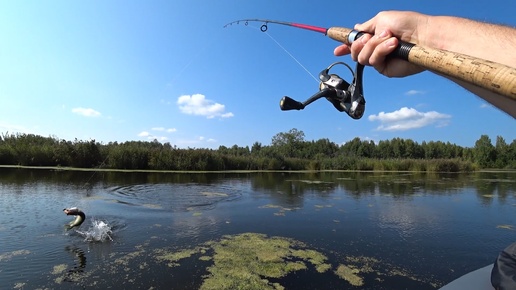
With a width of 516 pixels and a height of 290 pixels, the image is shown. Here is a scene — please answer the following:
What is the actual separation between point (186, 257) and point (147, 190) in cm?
817

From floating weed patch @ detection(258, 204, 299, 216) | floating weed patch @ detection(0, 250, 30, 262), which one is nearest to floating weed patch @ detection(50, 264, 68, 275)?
floating weed patch @ detection(0, 250, 30, 262)

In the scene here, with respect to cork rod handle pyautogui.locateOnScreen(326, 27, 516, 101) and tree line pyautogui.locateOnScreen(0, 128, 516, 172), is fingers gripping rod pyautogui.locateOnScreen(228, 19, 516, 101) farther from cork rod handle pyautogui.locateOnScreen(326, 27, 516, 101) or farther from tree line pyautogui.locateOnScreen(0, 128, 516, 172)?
tree line pyautogui.locateOnScreen(0, 128, 516, 172)

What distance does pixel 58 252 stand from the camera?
18.1 feet

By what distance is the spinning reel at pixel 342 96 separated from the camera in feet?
6.60

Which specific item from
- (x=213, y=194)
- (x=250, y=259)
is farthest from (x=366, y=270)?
(x=213, y=194)

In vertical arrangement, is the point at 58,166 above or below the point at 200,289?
above

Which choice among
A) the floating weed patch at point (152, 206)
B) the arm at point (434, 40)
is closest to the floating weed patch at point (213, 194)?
the floating weed patch at point (152, 206)

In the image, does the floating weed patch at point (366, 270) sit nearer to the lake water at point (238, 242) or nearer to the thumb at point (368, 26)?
the lake water at point (238, 242)

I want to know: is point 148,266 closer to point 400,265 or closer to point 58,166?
point 400,265

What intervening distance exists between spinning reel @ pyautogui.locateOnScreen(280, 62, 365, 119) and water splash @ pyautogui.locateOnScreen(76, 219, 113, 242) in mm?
5708

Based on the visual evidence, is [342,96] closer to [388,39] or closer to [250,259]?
[388,39]

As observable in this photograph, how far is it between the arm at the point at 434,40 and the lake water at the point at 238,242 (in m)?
3.79

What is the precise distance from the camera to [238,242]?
642 centimetres

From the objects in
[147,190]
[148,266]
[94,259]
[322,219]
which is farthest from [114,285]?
[147,190]
